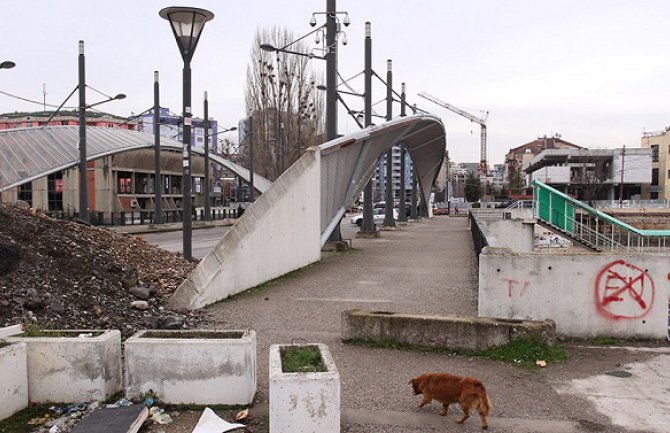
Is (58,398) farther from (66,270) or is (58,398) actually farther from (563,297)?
(563,297)

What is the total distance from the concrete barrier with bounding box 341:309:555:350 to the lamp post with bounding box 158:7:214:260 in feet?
18.7

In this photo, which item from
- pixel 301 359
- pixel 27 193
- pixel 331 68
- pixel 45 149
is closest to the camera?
pixel 301 359

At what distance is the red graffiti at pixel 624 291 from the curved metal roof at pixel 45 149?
22936 mm

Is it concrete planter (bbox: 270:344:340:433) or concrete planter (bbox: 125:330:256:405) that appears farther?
concrete planter (bbox: 125:330:256:405)

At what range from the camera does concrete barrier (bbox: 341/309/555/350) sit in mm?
7141

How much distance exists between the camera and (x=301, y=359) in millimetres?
5297

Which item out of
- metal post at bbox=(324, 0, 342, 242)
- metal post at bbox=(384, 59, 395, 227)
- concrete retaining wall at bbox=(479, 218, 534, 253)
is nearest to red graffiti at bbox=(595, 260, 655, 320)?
metal post at bbox=(324, 0, 342, 242)

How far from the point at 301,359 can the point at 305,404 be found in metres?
0.67

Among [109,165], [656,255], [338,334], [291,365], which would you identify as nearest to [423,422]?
[291,365]

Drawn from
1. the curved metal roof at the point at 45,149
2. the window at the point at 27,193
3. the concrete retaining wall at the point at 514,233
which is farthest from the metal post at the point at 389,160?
the window at the point at 27,193

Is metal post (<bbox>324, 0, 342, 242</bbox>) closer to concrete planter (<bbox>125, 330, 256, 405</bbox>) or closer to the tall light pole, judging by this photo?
the tall light pole

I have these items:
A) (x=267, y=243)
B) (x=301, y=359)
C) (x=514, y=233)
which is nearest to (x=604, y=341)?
(x=301, y=359)

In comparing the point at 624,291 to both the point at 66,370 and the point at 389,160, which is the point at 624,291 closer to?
the point at 66,370

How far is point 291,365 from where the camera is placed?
16.8 feet
